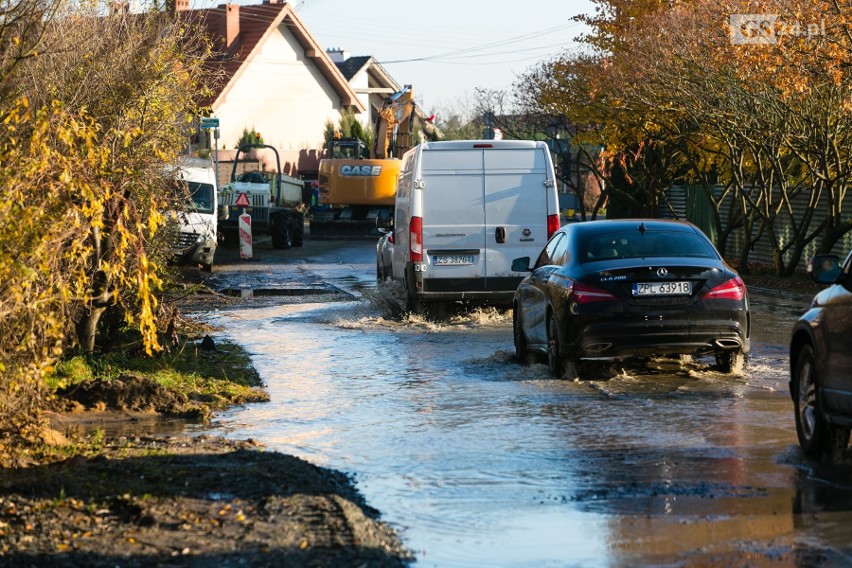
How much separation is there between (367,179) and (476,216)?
3024cm

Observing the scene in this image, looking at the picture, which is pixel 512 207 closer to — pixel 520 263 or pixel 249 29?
pixel 520 263

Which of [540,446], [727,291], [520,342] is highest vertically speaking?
[727,291]

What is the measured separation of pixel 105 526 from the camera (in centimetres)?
682

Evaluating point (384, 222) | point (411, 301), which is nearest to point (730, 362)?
point (411, 301)

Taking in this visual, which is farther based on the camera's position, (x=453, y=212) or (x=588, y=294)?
(x=453, y=212)

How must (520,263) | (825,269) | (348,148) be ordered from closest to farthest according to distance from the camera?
(825,269) < (520,263) < (348,148)

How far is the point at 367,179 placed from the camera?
49.2 metres

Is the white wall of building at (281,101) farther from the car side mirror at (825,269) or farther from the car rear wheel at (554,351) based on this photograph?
the car side mirror at (825,269)

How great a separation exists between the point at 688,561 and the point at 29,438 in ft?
14.6

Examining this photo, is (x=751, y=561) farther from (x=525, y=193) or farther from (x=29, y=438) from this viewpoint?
(x=525, y=193)

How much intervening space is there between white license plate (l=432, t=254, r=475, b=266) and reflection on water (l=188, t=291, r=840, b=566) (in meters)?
2.62

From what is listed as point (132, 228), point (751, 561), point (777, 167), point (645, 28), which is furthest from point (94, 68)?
point (645, 28)

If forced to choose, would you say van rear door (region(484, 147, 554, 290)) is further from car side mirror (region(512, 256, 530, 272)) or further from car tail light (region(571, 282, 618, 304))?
car tail light (region(571, 282, 618, 304))

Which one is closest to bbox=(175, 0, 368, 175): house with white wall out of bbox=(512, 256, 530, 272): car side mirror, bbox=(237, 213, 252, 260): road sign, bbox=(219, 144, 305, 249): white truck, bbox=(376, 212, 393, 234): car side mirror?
bbox=(219, 144, 305, 249): white truck
